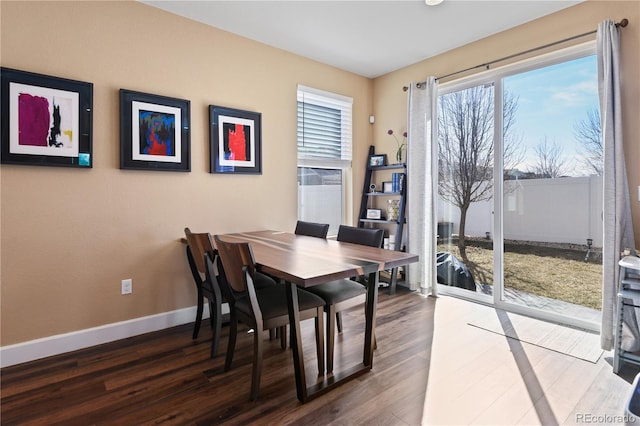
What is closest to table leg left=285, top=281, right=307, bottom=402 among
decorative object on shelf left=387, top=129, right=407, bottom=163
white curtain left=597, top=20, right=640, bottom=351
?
white curtain left=597, top=20, right=640, bottom=351

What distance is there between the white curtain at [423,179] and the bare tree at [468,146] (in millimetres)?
194

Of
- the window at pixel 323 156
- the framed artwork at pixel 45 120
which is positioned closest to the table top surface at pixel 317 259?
the window at pixel 323 156

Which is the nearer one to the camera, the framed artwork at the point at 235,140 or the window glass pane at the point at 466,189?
the framed artwork at the point at 235,140

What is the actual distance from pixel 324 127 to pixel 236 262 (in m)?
2.61

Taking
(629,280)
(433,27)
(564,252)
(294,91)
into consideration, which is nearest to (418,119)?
(433,27)

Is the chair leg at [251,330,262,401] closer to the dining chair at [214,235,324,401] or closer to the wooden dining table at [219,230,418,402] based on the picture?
the dining chair at [214,235,324,401]

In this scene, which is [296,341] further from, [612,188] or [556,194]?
[556,194]

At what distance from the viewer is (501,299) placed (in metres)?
3.39

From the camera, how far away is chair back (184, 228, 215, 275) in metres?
2.30

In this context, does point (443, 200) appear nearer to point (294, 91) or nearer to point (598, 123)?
point (598, 123)

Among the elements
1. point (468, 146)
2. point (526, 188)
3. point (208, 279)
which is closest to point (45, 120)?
point (208, 279)

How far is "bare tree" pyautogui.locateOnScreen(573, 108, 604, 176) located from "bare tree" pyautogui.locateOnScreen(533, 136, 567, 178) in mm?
169

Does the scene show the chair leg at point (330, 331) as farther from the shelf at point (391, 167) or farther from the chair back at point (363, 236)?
the shelf at point (391, 167)

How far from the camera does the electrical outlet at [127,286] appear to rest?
108 inches
